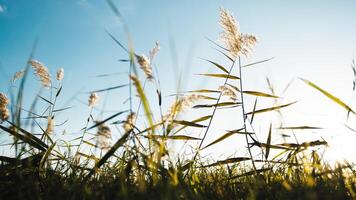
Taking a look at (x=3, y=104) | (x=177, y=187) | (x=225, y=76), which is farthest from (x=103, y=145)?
(x=225, y=76)

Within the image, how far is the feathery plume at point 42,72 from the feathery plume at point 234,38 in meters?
1.50

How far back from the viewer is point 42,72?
105 inches

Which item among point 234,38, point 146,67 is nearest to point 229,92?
point 234,38

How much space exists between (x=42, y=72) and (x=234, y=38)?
1.62 metres

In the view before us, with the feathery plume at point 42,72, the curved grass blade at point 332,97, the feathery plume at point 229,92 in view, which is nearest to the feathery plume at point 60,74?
the feathery plume at point 42,72

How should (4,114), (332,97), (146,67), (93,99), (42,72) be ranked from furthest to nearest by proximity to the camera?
1. (42,72)
2. (93,99)
3. (4,114)
4. (332,97)
5. (146,67)

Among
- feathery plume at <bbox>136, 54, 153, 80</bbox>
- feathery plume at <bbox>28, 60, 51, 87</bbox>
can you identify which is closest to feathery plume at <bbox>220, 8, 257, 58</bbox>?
feathery plume at <bbox>136, 54, 153, 80</bbox>

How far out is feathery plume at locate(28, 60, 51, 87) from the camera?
8.70ft

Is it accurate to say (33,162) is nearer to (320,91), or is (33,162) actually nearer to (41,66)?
(41,66)

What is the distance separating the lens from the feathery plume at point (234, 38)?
8.28ft

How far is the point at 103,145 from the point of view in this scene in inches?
60.2

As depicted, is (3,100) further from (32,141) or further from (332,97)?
(332,97)

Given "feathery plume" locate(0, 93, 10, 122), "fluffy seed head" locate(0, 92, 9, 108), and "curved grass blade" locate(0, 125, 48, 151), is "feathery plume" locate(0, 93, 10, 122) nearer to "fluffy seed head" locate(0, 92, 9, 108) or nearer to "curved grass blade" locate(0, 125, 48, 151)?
"fluffy seed head" locate(0, 92, 9, 108)

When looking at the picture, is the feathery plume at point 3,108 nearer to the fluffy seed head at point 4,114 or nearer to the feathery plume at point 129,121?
the fluffy seed head at point 4,114
